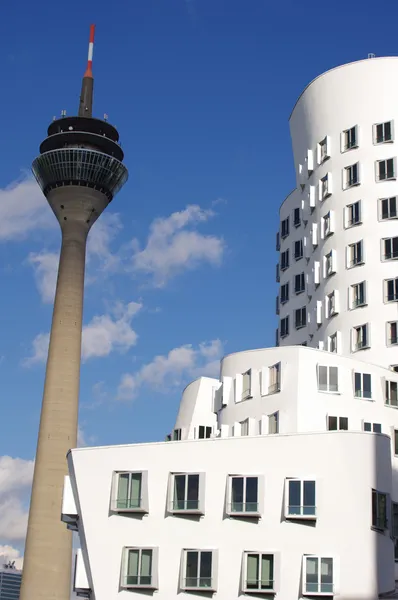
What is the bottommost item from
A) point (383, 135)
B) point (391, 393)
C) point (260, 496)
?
point (260, 496)

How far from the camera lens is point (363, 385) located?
4997 cm

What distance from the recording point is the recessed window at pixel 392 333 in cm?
5439

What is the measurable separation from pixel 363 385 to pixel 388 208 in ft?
42.8

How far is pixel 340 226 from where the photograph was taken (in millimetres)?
59719

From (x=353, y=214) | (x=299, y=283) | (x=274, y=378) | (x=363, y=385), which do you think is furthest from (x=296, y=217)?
(x=274, y=378)

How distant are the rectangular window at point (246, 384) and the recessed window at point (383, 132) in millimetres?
18475

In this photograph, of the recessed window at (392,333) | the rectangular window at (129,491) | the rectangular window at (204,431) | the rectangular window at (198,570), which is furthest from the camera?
the rectangular window at (204,431)

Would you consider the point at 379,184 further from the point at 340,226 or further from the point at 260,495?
the point at 260,495

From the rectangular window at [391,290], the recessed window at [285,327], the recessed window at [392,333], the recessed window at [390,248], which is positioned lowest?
the recessed window at [392,333]

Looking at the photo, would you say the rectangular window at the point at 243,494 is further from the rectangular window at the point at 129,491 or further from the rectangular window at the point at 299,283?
the rectangular window at the point at 299,283

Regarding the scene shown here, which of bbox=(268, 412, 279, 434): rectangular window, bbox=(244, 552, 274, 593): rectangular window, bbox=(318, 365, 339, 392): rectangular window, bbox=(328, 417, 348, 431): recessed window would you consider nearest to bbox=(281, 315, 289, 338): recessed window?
bbox=(318, 365, 339, 392): rectangular window

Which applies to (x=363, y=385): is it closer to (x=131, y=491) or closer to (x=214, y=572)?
(x=131, y=491)

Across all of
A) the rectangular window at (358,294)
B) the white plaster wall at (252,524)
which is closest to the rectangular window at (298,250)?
the rectangular window at (358,294)

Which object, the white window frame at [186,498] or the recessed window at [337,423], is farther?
the recessed window at [337,423]
